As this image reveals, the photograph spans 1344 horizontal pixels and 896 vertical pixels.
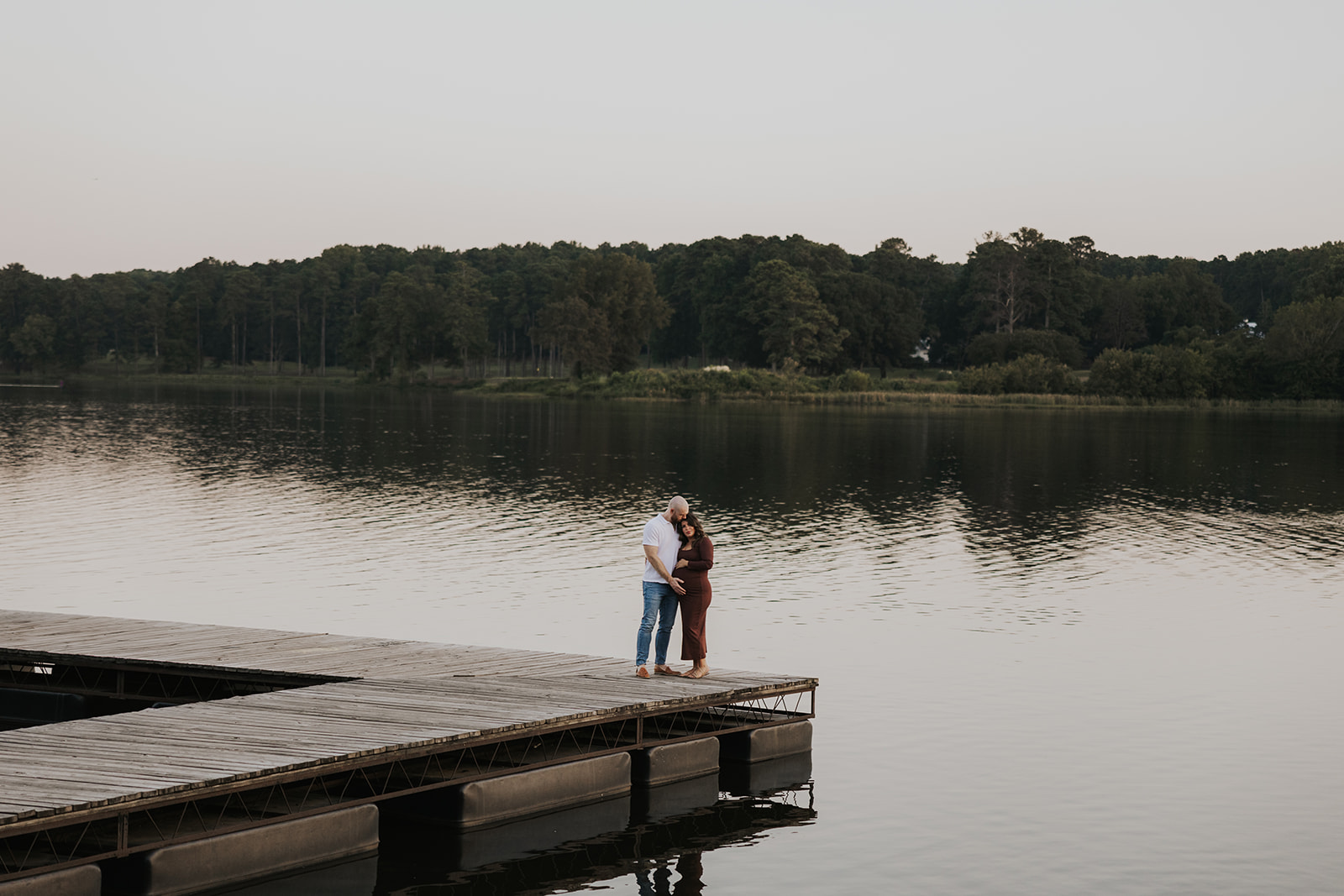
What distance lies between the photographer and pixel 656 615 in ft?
55.4

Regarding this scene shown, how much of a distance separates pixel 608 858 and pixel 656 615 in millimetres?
4133

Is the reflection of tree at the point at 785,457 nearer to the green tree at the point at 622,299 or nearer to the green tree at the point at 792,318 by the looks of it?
the green tree at the point at 792,318

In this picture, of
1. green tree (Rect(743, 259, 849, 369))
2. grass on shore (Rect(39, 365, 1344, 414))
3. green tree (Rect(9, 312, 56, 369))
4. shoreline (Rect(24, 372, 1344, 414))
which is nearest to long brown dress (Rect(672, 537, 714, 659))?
shoreline (Rect(24, 372, 1344, 414))

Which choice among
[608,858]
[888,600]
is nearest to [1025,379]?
[888,600]

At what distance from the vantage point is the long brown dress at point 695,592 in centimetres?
1642

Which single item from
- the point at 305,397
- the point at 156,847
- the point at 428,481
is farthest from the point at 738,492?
the point at 305,397

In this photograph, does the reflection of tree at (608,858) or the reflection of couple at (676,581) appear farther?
the reflection of couple at (676,581)

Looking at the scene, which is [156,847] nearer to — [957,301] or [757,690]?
[757,690]

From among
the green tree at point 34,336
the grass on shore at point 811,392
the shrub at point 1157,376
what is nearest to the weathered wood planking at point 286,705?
the grass on shore at point 811,392

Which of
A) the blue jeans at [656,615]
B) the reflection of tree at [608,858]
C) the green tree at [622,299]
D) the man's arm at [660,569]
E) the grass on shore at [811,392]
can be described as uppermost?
the green tree at [622,299]

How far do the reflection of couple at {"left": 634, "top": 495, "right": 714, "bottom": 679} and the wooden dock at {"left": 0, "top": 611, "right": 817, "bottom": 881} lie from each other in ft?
1.19

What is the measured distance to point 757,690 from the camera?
16484 millimetres

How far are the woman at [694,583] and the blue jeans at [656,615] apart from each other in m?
0.18

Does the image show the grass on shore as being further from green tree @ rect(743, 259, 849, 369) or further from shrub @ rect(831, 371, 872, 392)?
green tree @ rect(743, 259, 849, 369)
